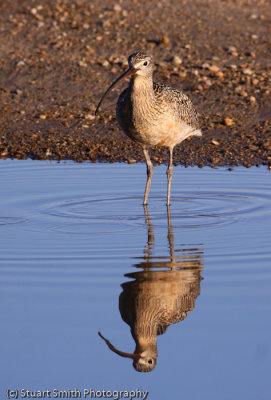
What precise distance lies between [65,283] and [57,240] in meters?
1.32

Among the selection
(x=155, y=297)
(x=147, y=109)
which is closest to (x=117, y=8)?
(x=147, y=109)

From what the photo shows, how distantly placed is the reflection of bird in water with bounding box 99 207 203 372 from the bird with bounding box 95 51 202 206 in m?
2.24

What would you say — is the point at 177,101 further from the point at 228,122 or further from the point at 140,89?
the point at 228,122

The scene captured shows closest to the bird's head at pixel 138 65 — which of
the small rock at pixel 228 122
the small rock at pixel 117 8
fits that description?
the small rock at pixel 228 122

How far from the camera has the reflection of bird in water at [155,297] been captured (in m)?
5.80

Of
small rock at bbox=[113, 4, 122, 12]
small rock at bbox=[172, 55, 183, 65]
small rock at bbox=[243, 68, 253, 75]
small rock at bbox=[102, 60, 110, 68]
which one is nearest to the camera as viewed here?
small rock at bbox=[243, 68, 253, 75]

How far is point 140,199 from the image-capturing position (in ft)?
33.5

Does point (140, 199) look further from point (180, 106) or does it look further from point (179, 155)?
point (179, 155)

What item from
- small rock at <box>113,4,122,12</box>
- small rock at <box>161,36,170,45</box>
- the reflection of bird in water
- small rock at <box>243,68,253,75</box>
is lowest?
the reflection of bird in water

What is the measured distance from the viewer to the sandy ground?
511 inches

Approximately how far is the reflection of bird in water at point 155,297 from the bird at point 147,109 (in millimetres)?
2238

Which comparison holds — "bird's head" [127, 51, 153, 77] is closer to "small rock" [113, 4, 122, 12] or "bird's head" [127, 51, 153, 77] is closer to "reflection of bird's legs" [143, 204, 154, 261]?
"reflection of bird's legs" [143, 204, 154, 261]

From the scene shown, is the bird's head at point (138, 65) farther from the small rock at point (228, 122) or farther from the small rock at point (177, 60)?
the small rock at point (177, 60)

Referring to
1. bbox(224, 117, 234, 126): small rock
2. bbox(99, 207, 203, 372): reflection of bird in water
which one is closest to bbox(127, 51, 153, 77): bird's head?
bbox(99, 207, 203, 372): reflection of bird in water
